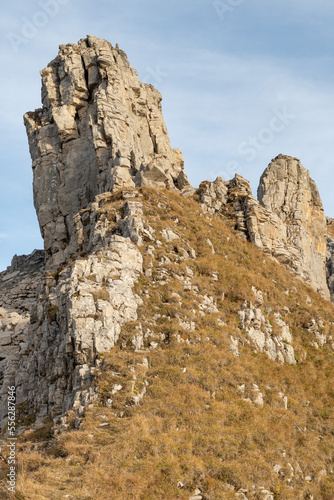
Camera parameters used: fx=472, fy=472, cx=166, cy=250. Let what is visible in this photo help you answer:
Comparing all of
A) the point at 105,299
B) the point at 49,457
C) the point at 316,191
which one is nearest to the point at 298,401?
the point at 105,299

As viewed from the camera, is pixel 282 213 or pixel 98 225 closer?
pixel 98 225

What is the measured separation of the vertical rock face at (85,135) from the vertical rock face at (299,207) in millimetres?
14789

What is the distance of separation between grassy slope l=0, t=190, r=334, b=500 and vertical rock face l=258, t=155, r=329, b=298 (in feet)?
79.5

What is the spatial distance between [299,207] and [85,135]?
103 ft

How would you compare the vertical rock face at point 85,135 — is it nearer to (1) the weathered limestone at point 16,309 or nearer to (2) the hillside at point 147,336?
(2) the hillside at point 147,336

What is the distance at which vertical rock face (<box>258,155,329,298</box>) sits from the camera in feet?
214

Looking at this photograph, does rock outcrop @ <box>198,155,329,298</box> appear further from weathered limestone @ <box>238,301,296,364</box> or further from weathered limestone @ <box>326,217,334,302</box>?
weathered limestone @ <box>238,301,296,364</box>

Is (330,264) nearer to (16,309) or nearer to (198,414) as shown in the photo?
(16,309)

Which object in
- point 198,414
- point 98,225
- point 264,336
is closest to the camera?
point 198,414

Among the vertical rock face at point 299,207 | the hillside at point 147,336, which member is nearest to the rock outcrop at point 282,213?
the vertical rock face at point 299,207

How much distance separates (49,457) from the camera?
68.4ft

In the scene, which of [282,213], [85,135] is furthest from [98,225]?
[282,213]

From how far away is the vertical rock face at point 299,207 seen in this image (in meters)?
65.2

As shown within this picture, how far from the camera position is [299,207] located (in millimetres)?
67062
